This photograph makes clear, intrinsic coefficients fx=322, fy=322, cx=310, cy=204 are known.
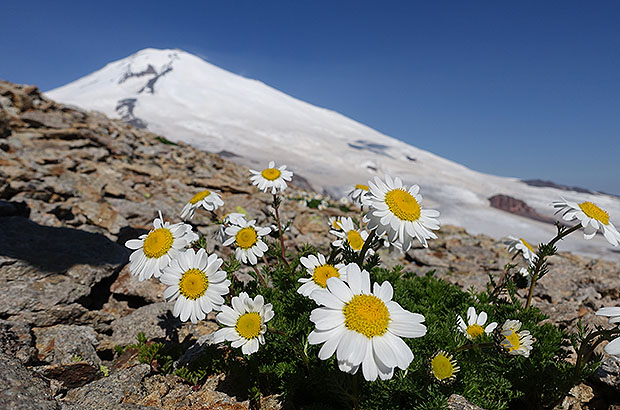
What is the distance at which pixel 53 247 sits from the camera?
4.21 meters

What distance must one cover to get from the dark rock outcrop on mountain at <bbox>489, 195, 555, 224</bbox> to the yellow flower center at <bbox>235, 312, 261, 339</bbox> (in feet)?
55.9

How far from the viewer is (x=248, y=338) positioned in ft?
7.95

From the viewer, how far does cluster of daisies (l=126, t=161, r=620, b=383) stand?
67.1 inches

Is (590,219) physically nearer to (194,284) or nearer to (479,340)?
(479,340)

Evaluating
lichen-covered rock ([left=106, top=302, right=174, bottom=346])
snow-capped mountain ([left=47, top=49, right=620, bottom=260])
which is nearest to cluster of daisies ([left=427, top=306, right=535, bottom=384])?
lichen-covered rock ([left=106, top=302, right=174, bottom=346])

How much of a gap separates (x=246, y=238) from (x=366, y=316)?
73.3 inches

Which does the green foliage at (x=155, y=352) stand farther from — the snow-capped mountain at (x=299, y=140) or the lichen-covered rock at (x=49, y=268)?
the snow-capped mountain at (x=299, y=140)

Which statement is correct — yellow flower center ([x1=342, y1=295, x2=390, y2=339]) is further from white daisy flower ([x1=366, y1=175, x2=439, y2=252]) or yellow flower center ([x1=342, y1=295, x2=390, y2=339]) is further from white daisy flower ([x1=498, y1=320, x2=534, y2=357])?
white daisy flower ([x1=498, y1=320, x2=534, y2=357])

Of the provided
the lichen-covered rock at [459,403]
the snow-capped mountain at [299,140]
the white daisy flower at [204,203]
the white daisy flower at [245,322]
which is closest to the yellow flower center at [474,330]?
the lichen-covered rock at [459,403]

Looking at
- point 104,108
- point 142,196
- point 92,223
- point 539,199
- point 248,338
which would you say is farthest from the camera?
point 104,108

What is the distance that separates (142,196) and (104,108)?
101 feet

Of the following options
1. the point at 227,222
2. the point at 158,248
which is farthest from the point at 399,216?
the point at 227,222

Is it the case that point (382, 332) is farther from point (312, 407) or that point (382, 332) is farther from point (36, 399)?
point (36, 399)

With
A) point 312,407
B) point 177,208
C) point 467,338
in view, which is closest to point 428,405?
point 467,338
